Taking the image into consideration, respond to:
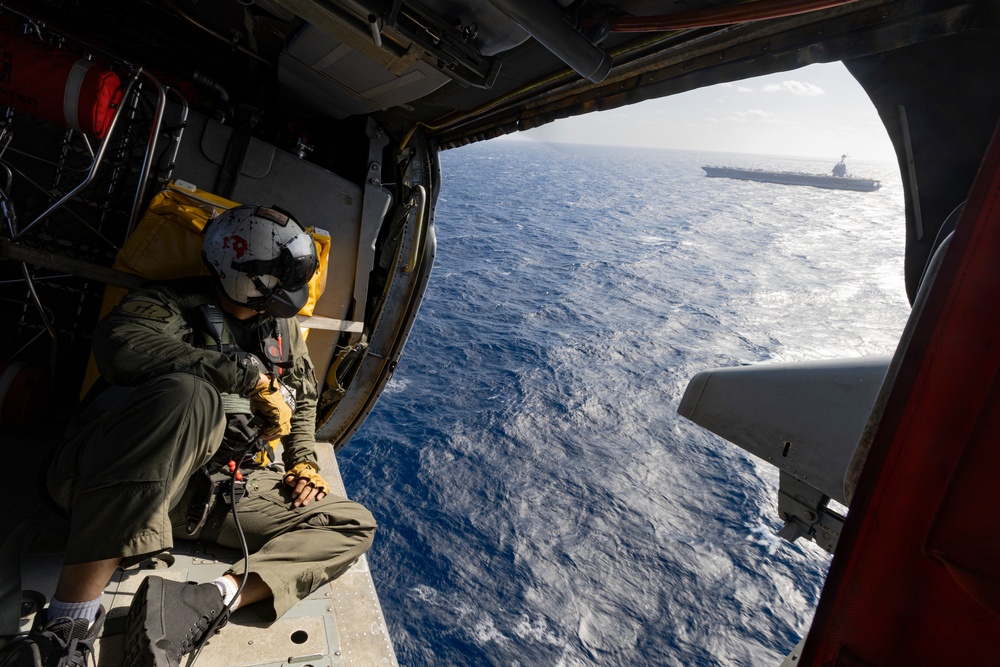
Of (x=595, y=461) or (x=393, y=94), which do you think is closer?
(x=393, y=94)

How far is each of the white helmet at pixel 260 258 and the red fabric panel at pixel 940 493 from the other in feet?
8.98

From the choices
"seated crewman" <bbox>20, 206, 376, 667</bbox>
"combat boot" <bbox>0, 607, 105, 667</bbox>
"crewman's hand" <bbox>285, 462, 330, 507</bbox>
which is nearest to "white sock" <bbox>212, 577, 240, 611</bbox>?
"seated crewman" <bbox>20, 206, 376, 667</bbox>

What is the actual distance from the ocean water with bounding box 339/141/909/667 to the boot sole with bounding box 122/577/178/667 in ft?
21.0

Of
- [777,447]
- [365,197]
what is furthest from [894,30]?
[365,197]

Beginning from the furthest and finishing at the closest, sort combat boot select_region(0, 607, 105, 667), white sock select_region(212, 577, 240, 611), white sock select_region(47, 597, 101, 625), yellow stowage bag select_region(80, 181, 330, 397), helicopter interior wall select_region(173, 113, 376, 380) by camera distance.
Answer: helicopter interior wall select_region(173, 113, 376, 380)
yellow stowage bag select_region(80, 181, 330, 397)
white sock select_region(212, 577, 240, 611)
white sock select_region(47, 597, 101, 625)
combat boot select_region(0, 607, 105, 667)

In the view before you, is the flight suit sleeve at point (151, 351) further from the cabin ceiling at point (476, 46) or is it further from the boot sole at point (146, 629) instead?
the cabin ceiling at point (476, 46)

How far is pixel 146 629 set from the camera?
2.12m

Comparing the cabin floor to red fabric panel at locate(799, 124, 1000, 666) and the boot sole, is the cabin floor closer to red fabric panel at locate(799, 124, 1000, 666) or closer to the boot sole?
the boot sole

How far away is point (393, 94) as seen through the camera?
11.8 feet

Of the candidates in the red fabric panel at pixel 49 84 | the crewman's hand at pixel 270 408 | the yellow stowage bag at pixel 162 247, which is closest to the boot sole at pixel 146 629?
the crewman's hand at pixel 270 408

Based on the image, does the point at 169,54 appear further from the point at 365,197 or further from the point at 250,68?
the point at 365,197

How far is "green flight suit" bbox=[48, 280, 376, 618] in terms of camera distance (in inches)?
82.3

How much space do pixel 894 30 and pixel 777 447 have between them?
2.31m

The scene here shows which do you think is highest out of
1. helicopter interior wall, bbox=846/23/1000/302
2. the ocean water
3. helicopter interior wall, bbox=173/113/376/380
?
helicopter interior wall, bbox=846/23/1000/302
